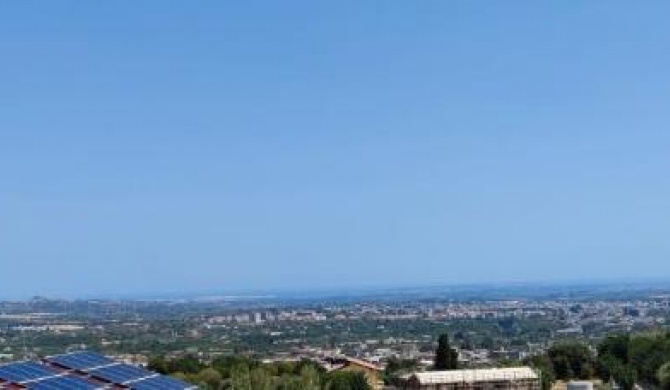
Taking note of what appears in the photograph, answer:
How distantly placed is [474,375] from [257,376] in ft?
58.0

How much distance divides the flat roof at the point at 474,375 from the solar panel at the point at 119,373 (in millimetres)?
24070

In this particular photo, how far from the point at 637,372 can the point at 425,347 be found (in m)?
65.0

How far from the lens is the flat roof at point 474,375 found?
181 feet

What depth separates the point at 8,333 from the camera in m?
183

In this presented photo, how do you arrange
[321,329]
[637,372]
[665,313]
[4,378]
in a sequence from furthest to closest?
[665,313] < [321,329] < [637,372] < [4,378]

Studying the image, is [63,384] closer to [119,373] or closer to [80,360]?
[119,373]

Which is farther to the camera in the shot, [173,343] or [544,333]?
[544,333]

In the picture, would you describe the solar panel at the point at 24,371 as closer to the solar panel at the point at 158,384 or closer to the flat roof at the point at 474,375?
the solar panel at the point at 158,384

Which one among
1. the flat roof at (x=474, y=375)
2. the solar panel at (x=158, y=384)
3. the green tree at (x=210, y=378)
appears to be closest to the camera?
the solar panel at (x=158, y=384)

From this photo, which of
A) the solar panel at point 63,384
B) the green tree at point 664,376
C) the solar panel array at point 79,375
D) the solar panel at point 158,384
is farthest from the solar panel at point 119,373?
the green tree at point 664,376

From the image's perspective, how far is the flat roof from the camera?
181 ft

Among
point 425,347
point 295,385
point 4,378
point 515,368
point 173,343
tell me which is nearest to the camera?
point 4,378

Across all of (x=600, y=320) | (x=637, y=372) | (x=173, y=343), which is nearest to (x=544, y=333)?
(x=600, y=320)

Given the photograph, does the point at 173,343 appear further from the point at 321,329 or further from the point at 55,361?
the point at 55,361
